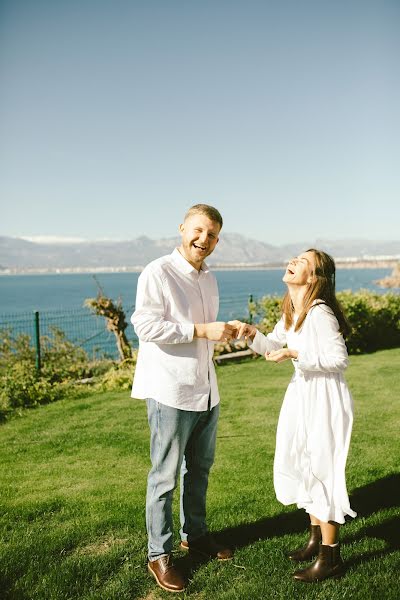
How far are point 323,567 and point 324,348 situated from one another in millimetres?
1353

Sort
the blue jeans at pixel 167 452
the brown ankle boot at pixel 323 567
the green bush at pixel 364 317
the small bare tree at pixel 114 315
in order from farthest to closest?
the green bush at pixel 364 317 < the small bare tree at pixel 114 315 < the brown ankle boot at pixel 323 567 < the blue jeans at pixel 167 452

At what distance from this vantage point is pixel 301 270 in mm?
3207

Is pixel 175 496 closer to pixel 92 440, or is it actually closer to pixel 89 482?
pixel 89 482

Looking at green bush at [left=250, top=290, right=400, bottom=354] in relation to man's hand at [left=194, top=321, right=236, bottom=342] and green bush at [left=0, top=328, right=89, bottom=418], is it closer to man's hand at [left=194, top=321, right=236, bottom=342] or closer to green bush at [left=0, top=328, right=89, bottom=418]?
green bush at [left=0, top=328, right=89, bottom=418]

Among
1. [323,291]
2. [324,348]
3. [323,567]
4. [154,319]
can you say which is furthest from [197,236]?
[323,567]

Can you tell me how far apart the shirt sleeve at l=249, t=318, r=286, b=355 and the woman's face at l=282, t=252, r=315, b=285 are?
38cm

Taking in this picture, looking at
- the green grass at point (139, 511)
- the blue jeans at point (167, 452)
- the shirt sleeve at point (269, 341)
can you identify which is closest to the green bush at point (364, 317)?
the green grass at point (139, 511)

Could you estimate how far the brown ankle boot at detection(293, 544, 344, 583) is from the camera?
10.4 feet

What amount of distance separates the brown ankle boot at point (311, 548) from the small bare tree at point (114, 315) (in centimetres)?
833

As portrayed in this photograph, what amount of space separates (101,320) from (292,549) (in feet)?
32.3

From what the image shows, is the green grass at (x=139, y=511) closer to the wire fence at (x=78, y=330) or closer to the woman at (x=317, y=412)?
the woman at (x=317, y=412)

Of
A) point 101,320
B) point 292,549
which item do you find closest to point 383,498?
point 292,549

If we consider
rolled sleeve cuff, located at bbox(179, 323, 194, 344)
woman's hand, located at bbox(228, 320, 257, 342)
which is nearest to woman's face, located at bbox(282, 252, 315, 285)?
woman's hand, located at bbox(228, 320, 257, 342)

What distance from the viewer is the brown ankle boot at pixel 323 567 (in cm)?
316
